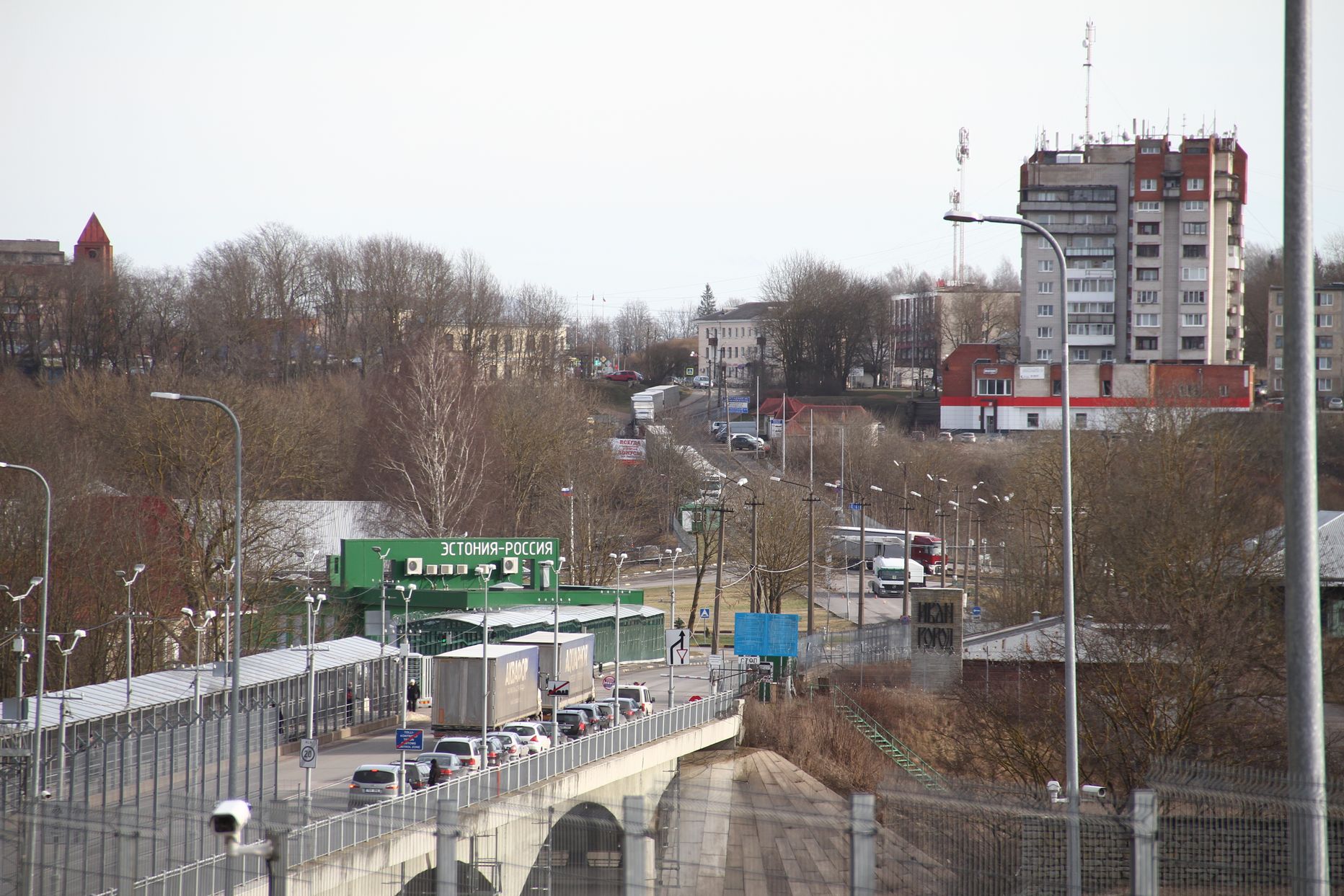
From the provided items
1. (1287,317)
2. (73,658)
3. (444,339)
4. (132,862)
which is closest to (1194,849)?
(1287,317)

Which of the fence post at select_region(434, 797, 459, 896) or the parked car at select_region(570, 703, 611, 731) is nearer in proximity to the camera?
the fence post at select_region(434, 797, 459, 896)

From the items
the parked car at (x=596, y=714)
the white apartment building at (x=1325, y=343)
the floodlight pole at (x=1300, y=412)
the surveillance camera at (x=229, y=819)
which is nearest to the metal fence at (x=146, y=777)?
the surveillance camera at (x=229, y=819)

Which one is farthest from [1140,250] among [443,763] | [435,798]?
[435,798]

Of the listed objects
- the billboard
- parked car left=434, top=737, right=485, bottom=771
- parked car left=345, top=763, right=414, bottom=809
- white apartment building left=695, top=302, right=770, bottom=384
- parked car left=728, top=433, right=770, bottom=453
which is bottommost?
parked car left=434, top=737, right=485, bottom=771

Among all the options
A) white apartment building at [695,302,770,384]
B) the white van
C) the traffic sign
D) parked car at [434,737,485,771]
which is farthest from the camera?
white apartment building at [695,302,770,384]

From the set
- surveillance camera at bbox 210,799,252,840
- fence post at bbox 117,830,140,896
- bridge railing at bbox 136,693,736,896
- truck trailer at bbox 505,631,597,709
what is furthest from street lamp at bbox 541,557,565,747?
surveillance camera at bbox 210,799,252,840

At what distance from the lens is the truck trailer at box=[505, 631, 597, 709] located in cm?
3897

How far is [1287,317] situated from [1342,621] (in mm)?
37656

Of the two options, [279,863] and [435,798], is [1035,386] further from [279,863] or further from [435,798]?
[279,863]

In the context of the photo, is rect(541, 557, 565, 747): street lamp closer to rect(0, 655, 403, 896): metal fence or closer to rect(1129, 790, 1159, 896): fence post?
rect(0, 655, 403, 896): metal fence

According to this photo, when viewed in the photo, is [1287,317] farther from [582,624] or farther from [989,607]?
[989,607]

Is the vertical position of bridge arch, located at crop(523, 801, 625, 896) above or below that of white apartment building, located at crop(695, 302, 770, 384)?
below

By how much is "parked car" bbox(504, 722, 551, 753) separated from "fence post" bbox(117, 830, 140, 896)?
21198 millimetres

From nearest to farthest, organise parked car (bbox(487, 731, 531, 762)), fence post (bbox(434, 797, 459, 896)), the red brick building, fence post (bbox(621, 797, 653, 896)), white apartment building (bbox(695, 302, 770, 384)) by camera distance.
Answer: fence post (bbox(621, 797, 653, 896))
fence post (bbox(434, 797, 459, 896))
parked car (bbox(487, 731, 531, 762))
the red brick building
white apartment building (bbox(695, 302, 770, 384))
